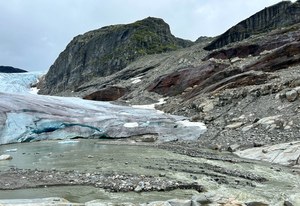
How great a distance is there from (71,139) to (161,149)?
11.7m

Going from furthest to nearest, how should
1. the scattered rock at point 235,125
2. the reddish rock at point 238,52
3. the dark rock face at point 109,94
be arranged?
the dark rock face at point 109,94, the reddish rock at point 238,52, the scattered rock at point 235,125

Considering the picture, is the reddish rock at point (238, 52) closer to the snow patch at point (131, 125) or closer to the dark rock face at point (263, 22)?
the dark rock face at point (263, 22)

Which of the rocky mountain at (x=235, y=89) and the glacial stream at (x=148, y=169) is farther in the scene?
the rocky mountain at (x=235, y=89)

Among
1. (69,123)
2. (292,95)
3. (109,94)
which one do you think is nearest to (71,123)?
(69,123)

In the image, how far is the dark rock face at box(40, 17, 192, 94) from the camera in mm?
112312

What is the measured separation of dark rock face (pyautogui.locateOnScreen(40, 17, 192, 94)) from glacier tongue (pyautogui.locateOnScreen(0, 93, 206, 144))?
68530 millimetres

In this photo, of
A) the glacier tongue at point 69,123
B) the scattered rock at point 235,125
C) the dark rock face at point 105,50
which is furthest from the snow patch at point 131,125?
the dark rock face at point 105,50

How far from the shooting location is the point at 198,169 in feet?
61.9

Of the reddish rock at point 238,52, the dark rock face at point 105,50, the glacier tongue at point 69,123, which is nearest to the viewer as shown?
the glacier tongue at point 69,123

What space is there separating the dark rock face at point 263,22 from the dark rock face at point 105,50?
28058mm

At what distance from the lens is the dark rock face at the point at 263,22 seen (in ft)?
280

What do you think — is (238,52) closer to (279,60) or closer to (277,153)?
(279,60)

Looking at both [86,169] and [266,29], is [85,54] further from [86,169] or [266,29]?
[86,169]

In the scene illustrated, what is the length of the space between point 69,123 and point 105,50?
90.1 m
